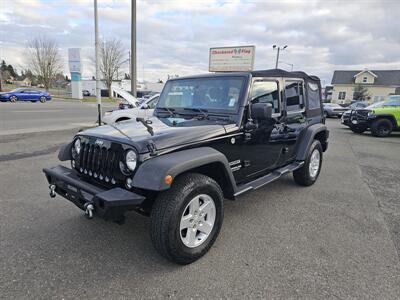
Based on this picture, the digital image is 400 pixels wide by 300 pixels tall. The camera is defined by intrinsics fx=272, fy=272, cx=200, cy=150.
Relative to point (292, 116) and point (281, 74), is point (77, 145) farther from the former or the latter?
point (292, 116)

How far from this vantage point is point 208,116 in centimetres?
332

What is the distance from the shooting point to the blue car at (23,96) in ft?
89.9

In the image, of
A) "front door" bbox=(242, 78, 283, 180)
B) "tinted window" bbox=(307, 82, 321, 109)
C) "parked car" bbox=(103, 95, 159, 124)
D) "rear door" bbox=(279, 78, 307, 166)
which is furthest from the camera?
"parked car" bbox=(103, 95, 159, 124)

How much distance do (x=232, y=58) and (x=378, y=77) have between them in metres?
47.2

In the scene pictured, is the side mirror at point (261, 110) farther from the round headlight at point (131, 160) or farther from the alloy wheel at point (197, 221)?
the round headlight at point (131, 160)

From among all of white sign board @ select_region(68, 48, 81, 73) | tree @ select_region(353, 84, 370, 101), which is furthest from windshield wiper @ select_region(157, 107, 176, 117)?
tree @ select_region(353, 84, 370, 101)

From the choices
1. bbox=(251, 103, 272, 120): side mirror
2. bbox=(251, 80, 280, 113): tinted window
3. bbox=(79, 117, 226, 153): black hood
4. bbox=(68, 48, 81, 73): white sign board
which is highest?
bbox=(68, 48, 81, 73): white sign board

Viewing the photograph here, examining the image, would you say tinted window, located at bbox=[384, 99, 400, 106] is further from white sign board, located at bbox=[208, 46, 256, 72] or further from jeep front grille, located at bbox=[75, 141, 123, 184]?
jeep front grille, located at bbox=[75, 141, 123, 184]

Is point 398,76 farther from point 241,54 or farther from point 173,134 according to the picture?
point 173,134

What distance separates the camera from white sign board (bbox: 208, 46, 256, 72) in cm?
1958

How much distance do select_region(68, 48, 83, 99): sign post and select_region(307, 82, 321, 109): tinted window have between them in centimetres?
4053

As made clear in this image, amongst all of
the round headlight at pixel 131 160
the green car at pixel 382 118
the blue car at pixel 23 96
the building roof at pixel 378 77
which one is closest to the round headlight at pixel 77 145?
the round headlight at pixel 131 160

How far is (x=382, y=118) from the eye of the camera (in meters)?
12.2

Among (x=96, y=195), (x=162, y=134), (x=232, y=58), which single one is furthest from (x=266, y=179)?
(x=232, y=58)
